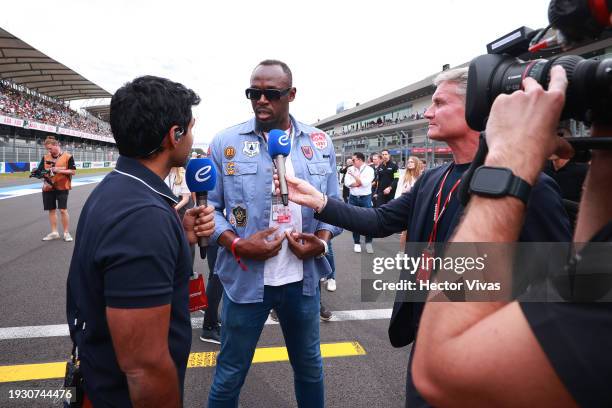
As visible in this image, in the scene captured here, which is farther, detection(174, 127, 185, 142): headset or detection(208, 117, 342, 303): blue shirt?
detection(208, 117, 342, 303): blue shirt

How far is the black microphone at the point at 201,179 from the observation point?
161cm

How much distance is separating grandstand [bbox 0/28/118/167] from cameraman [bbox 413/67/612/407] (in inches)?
1083

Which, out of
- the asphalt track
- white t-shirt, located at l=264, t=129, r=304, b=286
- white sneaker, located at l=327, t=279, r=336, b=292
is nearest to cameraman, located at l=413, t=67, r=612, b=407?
white t-shirt, located at l=264, t=129, r=304, b=286

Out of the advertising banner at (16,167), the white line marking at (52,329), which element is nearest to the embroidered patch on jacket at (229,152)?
the white line marking at (52,329)

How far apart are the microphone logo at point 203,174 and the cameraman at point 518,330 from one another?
1206mm

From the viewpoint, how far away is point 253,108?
2068 mm

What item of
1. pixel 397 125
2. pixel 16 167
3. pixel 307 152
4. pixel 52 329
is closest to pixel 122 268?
pixel 307 152

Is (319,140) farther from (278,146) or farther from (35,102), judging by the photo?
(35,102)

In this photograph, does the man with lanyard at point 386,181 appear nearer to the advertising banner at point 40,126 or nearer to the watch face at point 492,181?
the watch face at point 492,181

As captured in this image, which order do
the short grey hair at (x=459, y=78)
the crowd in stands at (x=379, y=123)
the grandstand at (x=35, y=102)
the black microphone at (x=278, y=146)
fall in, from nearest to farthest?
the short grey hair at (x=459, y=78) < the black microphone at (x=278, y=146) < the grandstand at (x=35, y=102) < the crowd in stands at (x=379, y=123)

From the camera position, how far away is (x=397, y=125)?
121 ft

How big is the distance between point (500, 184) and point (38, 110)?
45.6 metres

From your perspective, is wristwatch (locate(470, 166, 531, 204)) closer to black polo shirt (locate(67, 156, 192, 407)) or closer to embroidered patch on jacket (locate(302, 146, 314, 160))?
black polo shirt (locate(67, 156, 192, 407))

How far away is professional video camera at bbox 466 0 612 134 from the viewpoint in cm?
71
